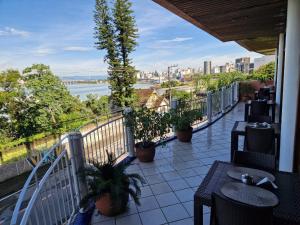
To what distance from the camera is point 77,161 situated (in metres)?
2.45

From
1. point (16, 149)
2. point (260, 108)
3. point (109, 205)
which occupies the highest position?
point (260, 108)

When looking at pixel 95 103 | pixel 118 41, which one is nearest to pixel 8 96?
pixel 95 103

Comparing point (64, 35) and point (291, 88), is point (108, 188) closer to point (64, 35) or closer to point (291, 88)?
point (291, 88)

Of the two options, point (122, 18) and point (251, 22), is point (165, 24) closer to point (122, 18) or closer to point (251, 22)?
point (122, 18)

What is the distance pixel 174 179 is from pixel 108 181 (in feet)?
4.08

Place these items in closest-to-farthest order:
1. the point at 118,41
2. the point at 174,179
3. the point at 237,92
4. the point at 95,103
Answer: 1. the point at 174,179
2. the point at 237,92
3. the point at 118,41
4. the point at 95,103

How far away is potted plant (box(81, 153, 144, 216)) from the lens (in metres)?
2.26

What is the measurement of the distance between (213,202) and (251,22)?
459 cm

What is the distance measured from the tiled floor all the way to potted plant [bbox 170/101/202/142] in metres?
0.17

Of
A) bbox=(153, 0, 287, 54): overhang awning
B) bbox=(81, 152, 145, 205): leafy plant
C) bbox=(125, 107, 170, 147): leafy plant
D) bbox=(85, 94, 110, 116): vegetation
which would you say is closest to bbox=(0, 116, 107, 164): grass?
bbox=(85, 94, 110, 116): vegetation

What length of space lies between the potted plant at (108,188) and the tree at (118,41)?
1542 cm

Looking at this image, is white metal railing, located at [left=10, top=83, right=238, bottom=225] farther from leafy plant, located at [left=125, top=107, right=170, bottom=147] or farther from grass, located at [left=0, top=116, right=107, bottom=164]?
grass, located at [left=0, top=116, right=107, bottom=164]

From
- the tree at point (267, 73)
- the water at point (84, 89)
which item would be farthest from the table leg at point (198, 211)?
the water at point (84, 89)

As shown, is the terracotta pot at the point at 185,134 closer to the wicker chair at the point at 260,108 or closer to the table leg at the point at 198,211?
the wicker chair at the point at 260,108
